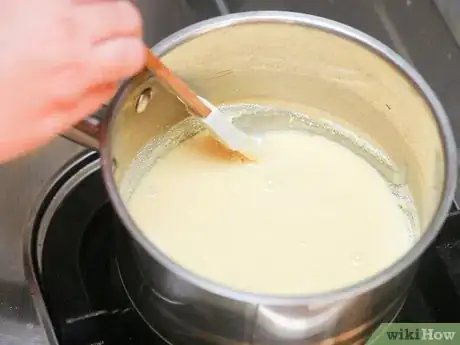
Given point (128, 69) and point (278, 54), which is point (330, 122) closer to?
point (278, 54)

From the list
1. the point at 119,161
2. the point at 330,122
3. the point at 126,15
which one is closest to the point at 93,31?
the point at 126,15

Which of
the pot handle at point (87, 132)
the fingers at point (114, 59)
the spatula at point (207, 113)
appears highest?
the fingers at point (114, 59)

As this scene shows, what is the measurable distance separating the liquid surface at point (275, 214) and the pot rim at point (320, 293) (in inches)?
3.9

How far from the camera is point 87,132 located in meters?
0.54

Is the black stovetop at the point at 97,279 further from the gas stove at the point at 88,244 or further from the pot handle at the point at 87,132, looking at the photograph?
the pot handle at the point at 87,132

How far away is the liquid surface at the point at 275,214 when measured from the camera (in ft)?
1.93

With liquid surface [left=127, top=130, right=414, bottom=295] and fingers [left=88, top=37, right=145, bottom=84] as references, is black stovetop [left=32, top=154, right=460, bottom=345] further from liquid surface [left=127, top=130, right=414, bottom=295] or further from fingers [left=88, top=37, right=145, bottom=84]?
fingers [left=88, top=37, right=145, bottom=84]

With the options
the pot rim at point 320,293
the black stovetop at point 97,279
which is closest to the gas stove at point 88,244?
the black stovetop at point 97,279

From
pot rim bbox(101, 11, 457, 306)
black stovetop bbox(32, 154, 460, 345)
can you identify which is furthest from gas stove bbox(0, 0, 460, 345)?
pot rim bbox(101, 11, 457, 306)

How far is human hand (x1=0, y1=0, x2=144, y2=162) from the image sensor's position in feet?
1.53

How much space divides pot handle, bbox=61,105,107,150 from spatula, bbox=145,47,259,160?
0.05 m

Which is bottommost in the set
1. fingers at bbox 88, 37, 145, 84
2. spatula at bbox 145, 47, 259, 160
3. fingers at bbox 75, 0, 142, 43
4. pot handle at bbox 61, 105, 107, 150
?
spatula at bbox 145, 47, 259, 160

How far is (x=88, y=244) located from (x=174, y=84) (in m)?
0.17

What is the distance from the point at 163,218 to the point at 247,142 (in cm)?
10
